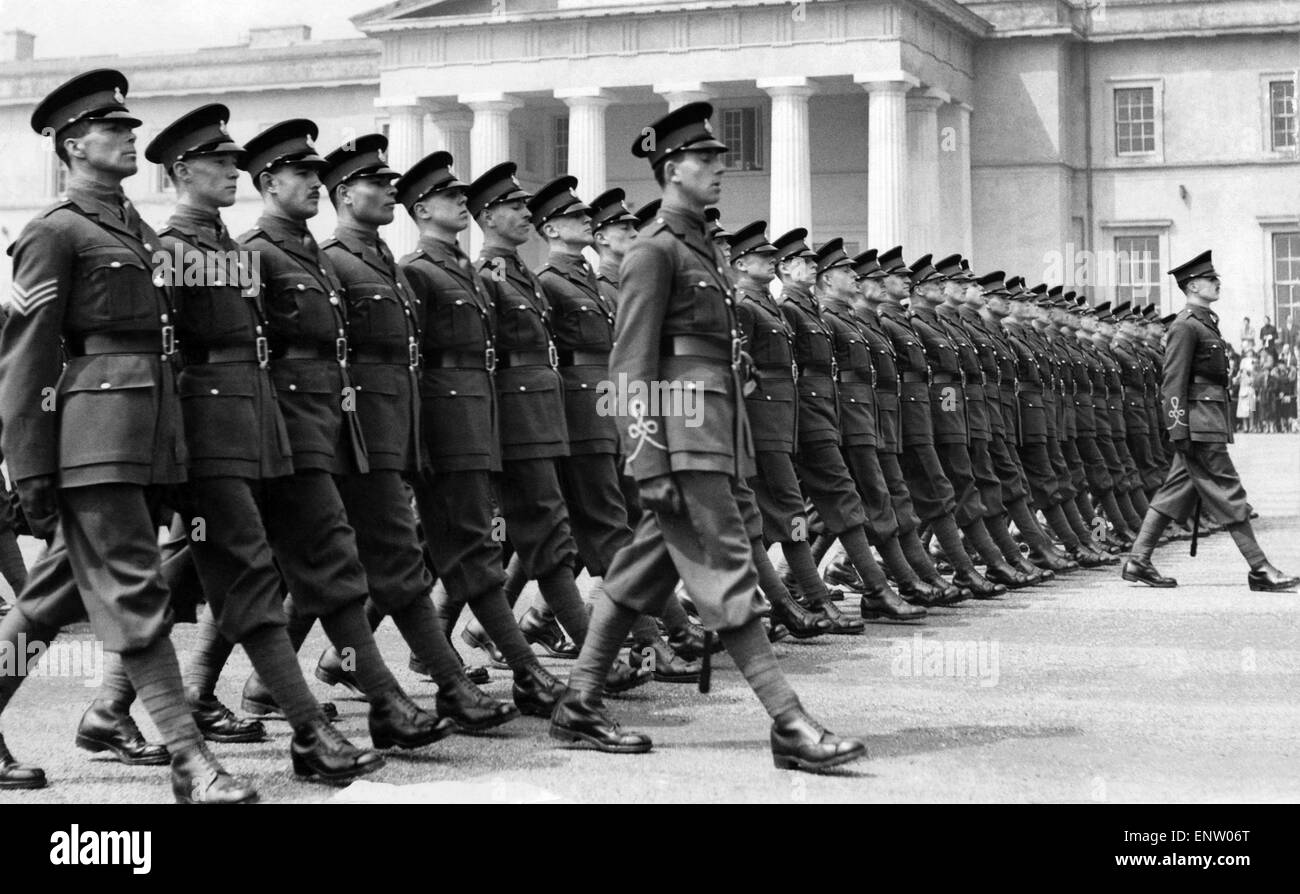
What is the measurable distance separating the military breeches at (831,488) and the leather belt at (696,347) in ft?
14.9

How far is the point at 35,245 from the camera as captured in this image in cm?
644

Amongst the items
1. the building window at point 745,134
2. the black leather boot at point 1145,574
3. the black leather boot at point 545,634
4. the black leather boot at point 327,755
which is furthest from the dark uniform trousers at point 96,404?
the building window at point 745,134

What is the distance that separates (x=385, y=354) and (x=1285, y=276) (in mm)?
46975

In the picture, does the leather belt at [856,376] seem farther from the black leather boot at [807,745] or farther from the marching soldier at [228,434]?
the marching soldier at [228,434]

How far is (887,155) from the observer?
47.4 meters

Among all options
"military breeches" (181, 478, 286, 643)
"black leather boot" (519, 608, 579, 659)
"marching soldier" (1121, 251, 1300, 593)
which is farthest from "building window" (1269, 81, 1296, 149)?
"military breeches" (181, 478, 286, 643)

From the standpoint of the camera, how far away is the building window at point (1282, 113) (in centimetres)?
5069

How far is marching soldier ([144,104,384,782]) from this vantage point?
680 cm

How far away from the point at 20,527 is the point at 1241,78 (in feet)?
148

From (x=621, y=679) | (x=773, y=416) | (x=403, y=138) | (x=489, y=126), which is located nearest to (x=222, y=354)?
(x=621, y=679)

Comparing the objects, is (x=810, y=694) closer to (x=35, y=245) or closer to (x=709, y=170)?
(x=709, y=170)

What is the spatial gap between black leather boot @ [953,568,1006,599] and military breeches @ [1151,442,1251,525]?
5.02 feet

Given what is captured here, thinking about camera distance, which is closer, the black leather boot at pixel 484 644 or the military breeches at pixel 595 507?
the military breeches at pixel 595 507
